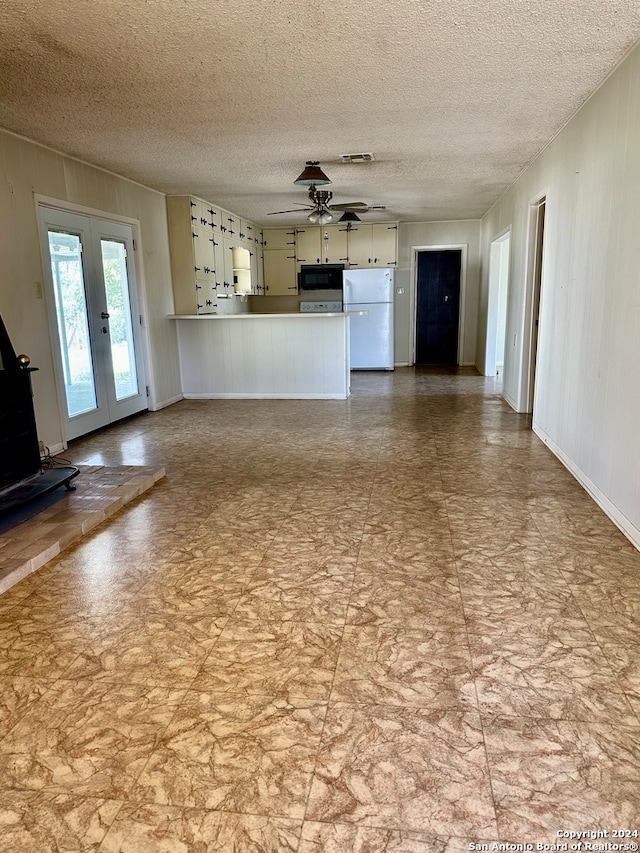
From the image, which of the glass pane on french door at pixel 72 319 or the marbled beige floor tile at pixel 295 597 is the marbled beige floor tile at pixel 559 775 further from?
the glass pane on french door at pixel 72 319

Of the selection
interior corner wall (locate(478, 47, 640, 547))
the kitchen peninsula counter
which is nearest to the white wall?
the kitchen peninsula counter

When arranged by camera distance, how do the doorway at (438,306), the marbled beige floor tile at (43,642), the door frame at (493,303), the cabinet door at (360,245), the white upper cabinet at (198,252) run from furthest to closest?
1. the doorway at (438,306)
2. the cabinet door at (360,245)
3. the door frame at (493,303)
4. the white upper cabinet at (198,252)
5. the marbled beige floor tile at (43,642)

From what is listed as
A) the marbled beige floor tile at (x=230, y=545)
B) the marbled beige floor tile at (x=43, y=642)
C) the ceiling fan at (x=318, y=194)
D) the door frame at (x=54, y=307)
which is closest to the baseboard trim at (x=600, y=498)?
the marbled beige floor tile at (x=230, y=545)

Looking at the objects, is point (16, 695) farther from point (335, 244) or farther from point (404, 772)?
point (335, 244)

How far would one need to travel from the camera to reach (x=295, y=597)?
2400 millimetres

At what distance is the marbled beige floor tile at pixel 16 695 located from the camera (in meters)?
1.73

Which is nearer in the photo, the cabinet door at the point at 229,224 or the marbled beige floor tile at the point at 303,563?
the marbled beige floor tile at the point at 303,563

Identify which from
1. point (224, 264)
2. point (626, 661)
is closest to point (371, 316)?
point (224, 264)

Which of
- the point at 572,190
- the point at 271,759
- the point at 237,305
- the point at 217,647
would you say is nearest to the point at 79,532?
the point at 217,647

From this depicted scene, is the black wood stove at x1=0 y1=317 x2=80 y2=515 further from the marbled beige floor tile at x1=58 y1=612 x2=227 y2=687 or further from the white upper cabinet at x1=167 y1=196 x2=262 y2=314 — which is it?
the white upper cabinet at x1=167 y1=196 x2=262 y2=314

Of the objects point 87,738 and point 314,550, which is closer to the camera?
point 87,738

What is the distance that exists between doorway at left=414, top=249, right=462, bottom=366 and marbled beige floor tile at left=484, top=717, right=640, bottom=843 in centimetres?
895

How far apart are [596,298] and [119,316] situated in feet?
14.8

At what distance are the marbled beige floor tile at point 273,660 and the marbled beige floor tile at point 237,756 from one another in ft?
0.17
